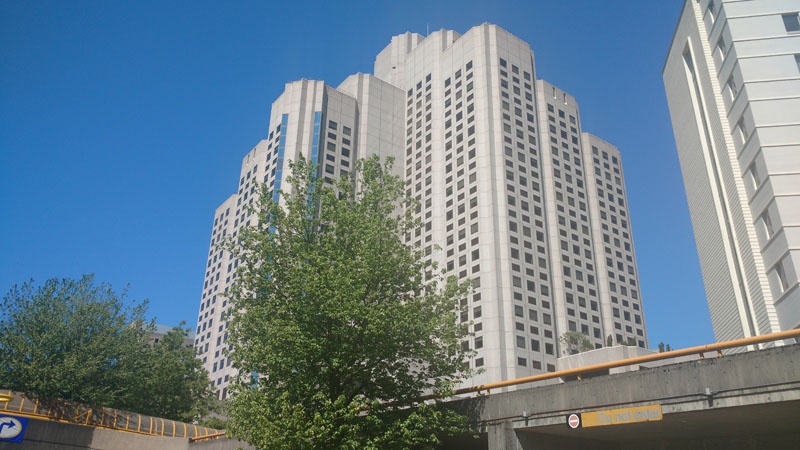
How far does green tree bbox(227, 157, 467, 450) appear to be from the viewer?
20031mm

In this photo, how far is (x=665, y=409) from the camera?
1616 centimetres

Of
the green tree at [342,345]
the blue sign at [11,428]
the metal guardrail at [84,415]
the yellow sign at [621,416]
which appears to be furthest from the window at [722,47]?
the blue sign at [11,428]

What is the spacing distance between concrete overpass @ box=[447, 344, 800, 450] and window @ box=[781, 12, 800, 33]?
2884 cm

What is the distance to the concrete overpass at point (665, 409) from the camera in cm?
1471

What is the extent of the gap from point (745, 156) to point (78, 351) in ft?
149

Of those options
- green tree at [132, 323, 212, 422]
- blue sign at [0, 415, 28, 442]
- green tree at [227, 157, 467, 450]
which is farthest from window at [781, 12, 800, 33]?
green tree at [132, 323, 212, 422]

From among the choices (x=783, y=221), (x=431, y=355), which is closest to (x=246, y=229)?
(x=431, y=355)

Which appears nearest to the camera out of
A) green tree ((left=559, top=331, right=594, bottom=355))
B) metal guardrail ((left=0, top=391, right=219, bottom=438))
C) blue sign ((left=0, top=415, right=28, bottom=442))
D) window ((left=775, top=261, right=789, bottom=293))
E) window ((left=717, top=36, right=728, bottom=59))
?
blue sign ((left=0, top=415, right=28, bottom=442))

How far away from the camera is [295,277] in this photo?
22.7m

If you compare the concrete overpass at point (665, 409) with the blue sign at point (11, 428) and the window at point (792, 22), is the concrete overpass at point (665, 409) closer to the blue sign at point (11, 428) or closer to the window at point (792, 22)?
the blue sign at point (11, 428)

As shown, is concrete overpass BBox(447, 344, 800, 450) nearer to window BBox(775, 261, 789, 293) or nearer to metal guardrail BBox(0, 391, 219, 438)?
window BBox(775, 261, 789, 293)

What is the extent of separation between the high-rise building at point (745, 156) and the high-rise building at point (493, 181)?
39.5 meters

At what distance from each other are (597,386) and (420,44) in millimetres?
105659

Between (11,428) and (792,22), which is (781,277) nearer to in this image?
(792,22)
